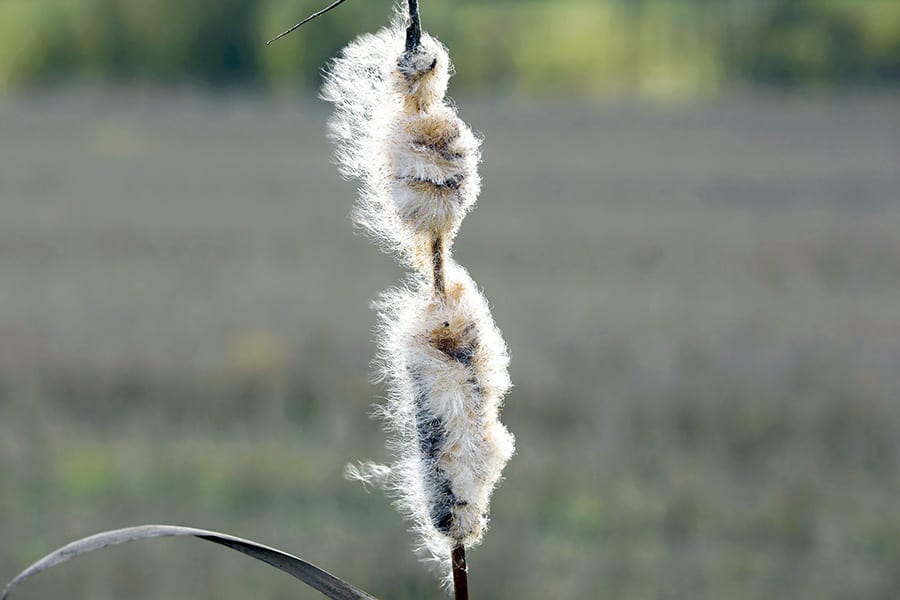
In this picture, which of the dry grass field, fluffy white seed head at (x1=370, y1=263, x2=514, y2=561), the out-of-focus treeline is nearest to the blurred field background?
the dry grass field

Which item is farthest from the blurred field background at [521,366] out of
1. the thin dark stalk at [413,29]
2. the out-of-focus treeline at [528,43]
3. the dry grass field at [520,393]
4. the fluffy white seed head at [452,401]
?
the out-of-focus treeline at [528,43]

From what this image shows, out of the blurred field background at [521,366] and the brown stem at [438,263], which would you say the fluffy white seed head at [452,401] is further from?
the blurred field background at [521,366]

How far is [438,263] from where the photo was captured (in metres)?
0.82

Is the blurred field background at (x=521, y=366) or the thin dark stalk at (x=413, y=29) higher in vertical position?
the blurred field background at (x=521, y=366)

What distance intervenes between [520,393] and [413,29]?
7.49 meters

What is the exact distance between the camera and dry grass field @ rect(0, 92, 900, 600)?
554 cm

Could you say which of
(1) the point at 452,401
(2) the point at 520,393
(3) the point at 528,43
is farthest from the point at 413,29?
(3) the point at 528,43

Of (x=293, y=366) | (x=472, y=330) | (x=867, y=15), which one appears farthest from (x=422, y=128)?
(x=867, y=15)

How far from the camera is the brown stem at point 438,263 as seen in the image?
0.82 m

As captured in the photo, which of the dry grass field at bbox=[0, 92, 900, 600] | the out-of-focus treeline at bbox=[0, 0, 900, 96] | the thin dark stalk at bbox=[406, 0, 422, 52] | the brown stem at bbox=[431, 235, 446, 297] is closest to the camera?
the thin dark stalk at bbox=[406, 0, 422, 52]

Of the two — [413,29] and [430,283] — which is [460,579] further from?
[413,29]

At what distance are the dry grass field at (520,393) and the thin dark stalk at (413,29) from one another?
433 cm

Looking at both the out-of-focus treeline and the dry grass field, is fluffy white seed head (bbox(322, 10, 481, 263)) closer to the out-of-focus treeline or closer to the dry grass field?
the dry grass field

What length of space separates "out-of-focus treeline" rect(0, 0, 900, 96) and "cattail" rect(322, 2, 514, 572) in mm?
42181
